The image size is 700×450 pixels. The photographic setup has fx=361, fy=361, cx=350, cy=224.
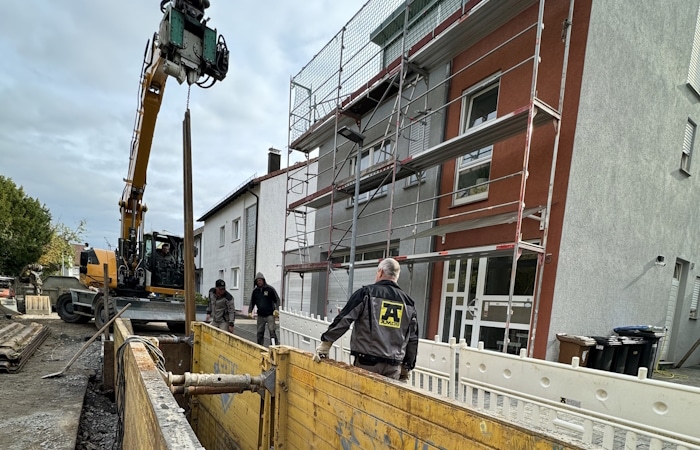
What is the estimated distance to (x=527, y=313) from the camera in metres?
5.77

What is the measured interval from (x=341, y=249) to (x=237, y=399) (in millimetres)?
7154

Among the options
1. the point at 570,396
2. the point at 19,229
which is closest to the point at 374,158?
the point at 570,396

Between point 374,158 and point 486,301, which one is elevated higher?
point 374,158

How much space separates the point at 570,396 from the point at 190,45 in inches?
261

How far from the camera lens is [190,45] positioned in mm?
5723

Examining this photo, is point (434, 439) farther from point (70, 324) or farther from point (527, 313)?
point (70, 324)

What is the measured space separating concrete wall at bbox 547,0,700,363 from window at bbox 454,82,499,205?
62.6 inches

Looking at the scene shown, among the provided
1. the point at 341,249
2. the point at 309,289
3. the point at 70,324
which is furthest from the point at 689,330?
the point at 70,324

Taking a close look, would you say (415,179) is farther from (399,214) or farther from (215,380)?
(215,380)

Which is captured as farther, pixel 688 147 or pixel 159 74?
pixel 688 147

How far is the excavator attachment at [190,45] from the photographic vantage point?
5508 mm

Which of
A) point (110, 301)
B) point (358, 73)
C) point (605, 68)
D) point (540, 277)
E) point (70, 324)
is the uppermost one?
point (358, 73)

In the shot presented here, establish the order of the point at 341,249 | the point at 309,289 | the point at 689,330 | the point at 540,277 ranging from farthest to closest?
the point at 309,289 < the point at 341,249 < the point at 689,330 < the point at 540,277

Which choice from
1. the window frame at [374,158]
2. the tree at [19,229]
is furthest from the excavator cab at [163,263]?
the tree at [19,229]
